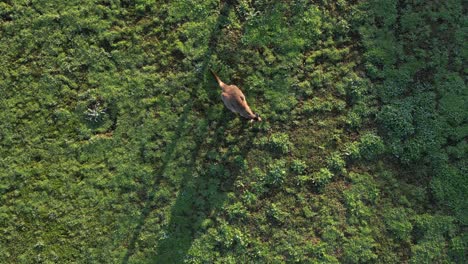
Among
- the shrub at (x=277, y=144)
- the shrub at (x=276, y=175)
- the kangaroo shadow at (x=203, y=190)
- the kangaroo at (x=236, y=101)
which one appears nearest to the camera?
the kangaroo at (x=236, y=101)

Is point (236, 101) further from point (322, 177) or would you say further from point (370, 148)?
point (370, 148)

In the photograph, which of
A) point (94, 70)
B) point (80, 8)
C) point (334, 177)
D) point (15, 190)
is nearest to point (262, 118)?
point (334, 177)

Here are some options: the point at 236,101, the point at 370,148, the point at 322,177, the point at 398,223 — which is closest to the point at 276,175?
the point at 322,177

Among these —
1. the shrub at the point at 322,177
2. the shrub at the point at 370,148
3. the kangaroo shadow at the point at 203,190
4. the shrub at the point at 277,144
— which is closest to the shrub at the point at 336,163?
the shrub at the point at 322,177

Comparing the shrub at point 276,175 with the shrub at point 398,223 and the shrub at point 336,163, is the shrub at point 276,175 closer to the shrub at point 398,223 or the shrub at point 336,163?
the shrub at point 336,163

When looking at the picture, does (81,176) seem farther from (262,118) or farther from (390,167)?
(390,167)

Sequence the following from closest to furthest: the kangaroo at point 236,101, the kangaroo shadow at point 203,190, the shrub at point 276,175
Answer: the kangaroo at point 236,101 → the kangaroo shadow at point 203,190 → the shrub at point 276,175

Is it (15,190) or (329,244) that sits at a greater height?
(329,244)
